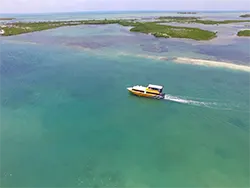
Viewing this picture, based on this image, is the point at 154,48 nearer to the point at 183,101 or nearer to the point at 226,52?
the point at 226,52

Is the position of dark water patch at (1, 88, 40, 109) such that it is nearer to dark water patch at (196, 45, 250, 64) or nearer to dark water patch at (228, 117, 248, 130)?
dark water patch at (228, 117, 248, 130)

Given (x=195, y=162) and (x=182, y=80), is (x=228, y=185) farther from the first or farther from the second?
(x=182, y=80)

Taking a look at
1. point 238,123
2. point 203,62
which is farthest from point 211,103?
point 203,62

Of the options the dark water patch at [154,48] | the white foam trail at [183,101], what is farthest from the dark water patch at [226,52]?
the white foam trail at [183,101]

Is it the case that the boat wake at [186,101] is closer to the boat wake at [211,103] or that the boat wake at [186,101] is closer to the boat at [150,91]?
the boat wake at [211,103]

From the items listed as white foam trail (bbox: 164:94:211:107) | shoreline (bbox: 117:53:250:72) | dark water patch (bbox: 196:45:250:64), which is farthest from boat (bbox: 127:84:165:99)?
dark water patch (bbox: 196:45:250:64)

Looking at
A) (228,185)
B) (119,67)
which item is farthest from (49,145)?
(119,67)
